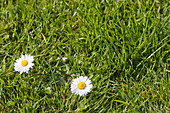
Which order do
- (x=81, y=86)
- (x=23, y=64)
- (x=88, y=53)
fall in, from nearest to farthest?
(x=81, y=86) < (x=23, y=64) < (x=88, y=53)

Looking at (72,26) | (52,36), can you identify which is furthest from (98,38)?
(52,36)

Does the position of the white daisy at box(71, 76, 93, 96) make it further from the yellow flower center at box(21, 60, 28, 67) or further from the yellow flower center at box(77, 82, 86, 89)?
the yellow flower center at box(21, 60, 28, 67)

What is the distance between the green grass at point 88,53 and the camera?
2.22 meters

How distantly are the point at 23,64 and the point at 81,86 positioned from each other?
0.64m

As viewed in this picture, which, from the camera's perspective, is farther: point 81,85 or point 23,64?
point 23,64

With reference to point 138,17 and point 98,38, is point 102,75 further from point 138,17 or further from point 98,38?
point 138,17

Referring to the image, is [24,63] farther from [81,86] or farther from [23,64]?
[81,86]

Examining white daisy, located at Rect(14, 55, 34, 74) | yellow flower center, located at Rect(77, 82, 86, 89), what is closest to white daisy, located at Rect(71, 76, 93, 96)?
yellow flower center, located at Rect(77, 82, 86, 89)

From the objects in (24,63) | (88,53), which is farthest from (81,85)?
(24,63)

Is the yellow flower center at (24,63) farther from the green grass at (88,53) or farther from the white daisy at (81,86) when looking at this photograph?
the white daisy at (81,86)

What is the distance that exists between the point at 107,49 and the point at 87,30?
36 cm

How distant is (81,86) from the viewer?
2184 mm

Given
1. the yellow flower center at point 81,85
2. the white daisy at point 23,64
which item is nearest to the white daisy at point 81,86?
the yellow flower center at point 81,85

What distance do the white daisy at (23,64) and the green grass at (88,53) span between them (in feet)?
0.37
